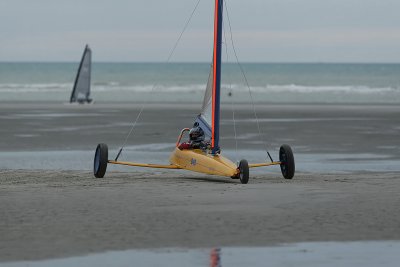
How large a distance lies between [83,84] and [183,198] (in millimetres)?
46857

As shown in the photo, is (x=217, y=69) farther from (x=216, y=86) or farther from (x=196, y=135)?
(x=196, y=135)

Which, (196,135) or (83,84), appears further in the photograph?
(83,84)

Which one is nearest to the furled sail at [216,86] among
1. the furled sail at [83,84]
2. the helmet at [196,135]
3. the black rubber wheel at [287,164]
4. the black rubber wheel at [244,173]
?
the helmet at [196,135]

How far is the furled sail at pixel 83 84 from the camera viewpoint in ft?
198

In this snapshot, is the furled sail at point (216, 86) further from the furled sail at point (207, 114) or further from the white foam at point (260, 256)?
the white foam at point (260, 256)

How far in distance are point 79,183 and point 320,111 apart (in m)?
32.8

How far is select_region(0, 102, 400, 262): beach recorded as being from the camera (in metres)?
11.6

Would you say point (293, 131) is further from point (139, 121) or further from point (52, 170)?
point (52, 170)

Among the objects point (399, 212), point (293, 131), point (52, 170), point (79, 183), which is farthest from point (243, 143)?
point (399, 212)

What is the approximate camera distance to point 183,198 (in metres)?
15.2

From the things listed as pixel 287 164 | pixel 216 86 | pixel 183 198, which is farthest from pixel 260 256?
pixel 216 86

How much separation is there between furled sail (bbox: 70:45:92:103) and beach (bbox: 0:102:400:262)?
28.2m

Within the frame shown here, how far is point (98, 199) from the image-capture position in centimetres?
1516

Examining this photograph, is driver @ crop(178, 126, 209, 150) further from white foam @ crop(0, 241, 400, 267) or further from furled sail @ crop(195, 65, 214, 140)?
white foam @ crop(0, 241, 400, 267)
